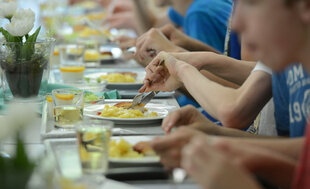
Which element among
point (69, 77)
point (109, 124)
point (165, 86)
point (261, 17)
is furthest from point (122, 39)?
point (261, 17)

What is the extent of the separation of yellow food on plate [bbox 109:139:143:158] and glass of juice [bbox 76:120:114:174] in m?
0.05

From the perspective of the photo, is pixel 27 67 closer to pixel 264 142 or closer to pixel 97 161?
pixel 97 161

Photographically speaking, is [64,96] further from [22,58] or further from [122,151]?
[122,151]

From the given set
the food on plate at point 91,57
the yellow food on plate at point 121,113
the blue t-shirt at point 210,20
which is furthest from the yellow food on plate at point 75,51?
the yellow food on plate at point 121,113

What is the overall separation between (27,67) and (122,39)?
1318mm

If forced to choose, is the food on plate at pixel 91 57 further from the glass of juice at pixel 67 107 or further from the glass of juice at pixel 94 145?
the glass of juice at pixel 94 145

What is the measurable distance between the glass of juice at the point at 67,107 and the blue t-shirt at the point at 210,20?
1.44 m

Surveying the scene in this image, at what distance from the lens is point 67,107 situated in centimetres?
160

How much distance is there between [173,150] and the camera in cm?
113

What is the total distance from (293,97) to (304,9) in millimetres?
555

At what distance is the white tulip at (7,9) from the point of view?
1.93m

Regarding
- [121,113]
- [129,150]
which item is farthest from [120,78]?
[129,150]

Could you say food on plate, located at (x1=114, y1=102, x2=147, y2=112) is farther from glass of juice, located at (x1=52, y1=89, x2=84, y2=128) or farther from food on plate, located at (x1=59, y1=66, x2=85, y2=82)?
food on plate, located at (x1=59, y1=66, x2=85, y2=82)

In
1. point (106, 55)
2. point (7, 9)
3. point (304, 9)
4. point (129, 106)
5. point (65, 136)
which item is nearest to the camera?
point (304, 9)
